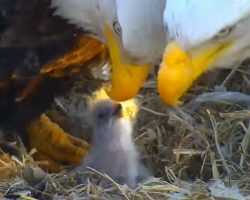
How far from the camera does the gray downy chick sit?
3426mm

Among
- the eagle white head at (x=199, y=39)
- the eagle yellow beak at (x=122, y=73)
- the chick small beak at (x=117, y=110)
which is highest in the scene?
the eagle white head at (x=199, y=39)

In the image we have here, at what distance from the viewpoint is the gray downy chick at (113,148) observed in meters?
3.43

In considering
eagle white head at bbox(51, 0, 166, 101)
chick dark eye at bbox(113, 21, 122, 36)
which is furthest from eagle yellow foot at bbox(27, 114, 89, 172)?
chick dark eye at bbox(113, 21, 122, 36)

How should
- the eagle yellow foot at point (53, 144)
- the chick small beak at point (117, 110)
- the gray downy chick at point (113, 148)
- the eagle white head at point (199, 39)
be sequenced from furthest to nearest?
1. the eagle yellow foot at point (53, 144)
2. the chick small beak at point (117, 110)
3. the gray downy chick at point (113, 148)
4. the eagle white head at point (199, 39)

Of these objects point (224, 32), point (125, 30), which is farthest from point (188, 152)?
point (224, 32)

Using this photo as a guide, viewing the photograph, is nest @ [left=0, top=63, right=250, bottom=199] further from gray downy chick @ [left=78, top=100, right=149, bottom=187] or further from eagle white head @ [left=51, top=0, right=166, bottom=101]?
eagle white head @ [left=51, top=0, right=166, bottom=101]

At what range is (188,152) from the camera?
3.52 metres

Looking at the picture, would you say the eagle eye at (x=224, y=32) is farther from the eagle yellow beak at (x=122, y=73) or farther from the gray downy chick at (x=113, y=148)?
the gray downy chick at (x=113, y=148)

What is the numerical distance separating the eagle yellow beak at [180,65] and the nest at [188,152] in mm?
332

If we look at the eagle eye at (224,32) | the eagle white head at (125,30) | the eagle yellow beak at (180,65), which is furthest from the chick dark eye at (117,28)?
the eagle eye at (224,32)

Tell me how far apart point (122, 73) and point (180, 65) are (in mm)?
371

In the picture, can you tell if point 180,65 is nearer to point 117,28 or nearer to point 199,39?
point 199,39

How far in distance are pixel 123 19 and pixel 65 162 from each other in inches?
41.0

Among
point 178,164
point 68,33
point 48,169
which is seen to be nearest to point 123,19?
point 68,33
